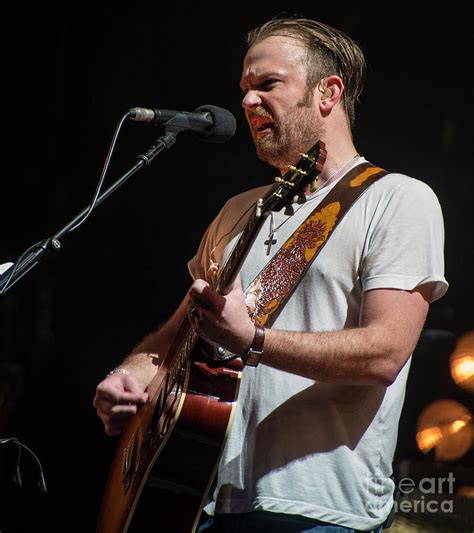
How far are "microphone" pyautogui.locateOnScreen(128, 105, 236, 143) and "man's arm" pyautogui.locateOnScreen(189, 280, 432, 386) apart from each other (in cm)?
49

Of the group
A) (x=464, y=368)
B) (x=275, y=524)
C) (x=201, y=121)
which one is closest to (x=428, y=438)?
(x=464, y=368)

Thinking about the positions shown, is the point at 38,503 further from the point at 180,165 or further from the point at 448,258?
the point at 448,258

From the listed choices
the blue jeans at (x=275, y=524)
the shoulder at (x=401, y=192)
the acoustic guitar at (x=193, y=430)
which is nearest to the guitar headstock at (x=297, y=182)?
the acoustic guitar at (x=193, y=430)

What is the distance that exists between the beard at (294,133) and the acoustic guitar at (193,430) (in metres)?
0.56

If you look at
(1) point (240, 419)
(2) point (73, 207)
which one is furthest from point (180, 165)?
(1) point (240, 419)

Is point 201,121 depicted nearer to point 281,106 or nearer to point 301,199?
point 281,106

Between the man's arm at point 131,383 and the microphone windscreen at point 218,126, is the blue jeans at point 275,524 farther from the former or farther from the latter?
the microphone windscreen at point 218,126

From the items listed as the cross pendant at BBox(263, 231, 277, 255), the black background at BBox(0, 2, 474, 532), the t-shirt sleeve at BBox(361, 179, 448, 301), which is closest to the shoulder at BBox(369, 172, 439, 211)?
Answer: the t-shirt sleeve at BBox(361, 179, 448, 301)

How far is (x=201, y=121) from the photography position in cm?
209

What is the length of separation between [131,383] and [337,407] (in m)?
0.67

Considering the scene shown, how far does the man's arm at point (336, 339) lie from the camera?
1.74m

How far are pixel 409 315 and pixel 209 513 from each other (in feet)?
2.27

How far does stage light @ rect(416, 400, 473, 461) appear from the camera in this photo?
3137mm

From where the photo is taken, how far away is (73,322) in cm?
366
